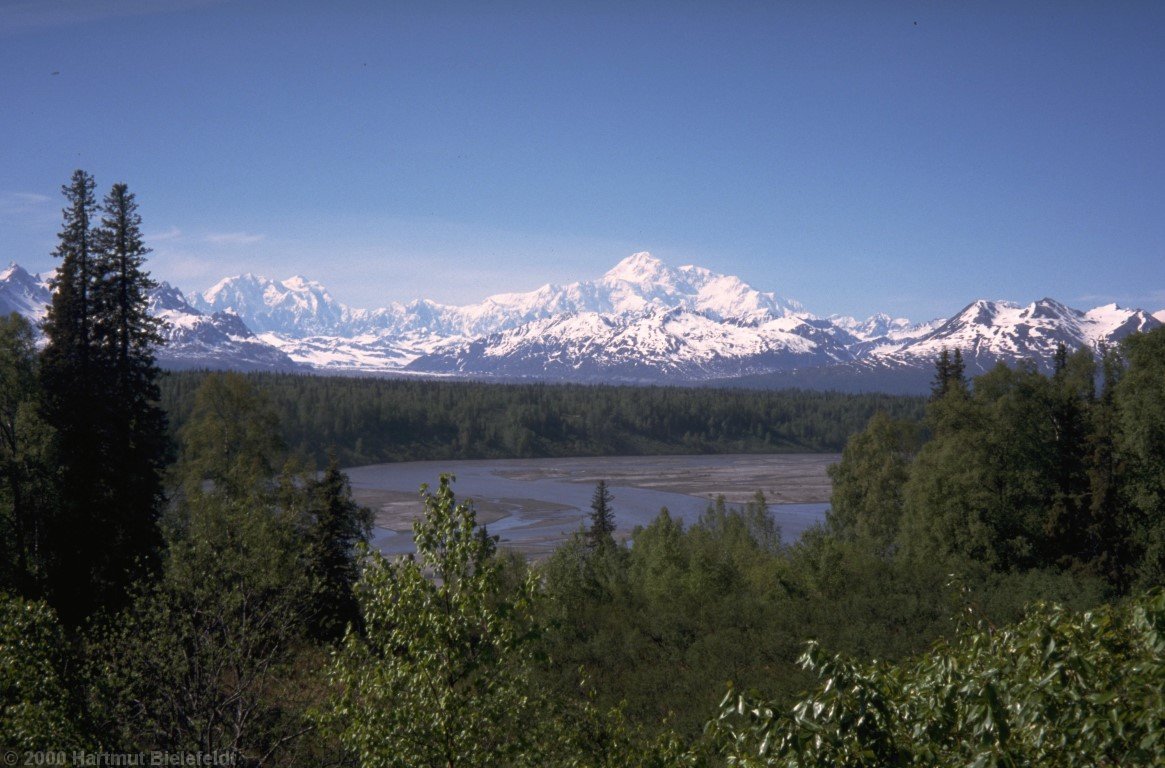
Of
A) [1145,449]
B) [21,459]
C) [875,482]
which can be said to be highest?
[1145,449]

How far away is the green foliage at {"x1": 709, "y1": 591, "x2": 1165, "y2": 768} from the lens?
5.77 metres

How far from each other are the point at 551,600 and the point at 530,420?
149 meters

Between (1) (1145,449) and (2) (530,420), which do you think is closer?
(1) (1145,449)

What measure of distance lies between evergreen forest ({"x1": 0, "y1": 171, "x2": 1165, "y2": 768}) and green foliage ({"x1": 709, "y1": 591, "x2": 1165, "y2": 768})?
36 mm

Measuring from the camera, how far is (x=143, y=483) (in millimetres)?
30641

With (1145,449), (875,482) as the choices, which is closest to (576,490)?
(875,482)

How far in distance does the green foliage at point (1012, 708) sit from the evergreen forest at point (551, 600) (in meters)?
0.04

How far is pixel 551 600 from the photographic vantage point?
13.5m

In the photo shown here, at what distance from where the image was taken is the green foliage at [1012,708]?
577 cm

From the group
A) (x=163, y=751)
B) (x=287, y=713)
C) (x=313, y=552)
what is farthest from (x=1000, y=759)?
(x=313, y=552)

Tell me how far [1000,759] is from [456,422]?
504ft

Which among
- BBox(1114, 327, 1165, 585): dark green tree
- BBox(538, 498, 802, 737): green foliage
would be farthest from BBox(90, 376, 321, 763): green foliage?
BBox(1114, 327, 1165, 585): dark green tree

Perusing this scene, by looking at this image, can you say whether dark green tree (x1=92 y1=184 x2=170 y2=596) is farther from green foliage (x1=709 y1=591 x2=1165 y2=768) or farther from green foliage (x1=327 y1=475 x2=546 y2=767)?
green foliage (x1=709 y1=591 x2=1165 y2=768)

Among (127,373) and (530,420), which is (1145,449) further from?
(530,420)
